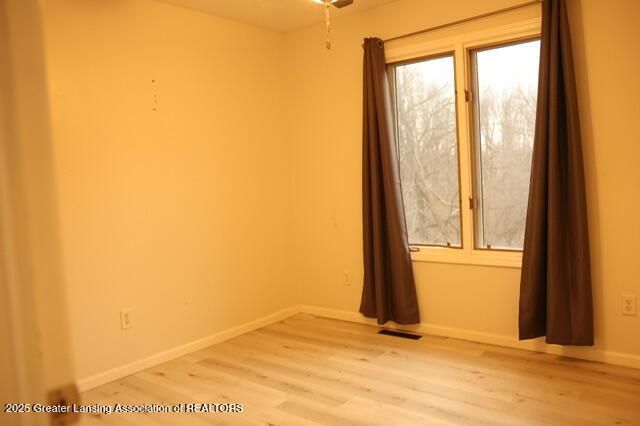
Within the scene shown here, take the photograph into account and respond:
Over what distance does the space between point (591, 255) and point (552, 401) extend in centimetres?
98

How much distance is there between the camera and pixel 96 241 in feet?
10.3

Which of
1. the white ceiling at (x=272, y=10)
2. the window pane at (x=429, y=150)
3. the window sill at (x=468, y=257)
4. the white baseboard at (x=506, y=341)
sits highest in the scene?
the white ceiling at (x=272, y=10)

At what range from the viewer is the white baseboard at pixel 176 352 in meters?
3.14

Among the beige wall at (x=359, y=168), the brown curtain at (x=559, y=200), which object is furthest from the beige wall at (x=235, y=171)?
the brown curtain at (x=559, y=200)

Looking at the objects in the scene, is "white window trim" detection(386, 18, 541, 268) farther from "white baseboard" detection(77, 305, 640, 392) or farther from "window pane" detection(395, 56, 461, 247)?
"white baseboard" detection(77, 305, 640, 392)

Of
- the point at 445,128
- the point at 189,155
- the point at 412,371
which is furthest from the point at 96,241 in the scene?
the point at 445,128

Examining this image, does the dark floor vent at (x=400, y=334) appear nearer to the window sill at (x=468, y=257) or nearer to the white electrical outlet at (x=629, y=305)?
the window sill at (x=468, y=257)

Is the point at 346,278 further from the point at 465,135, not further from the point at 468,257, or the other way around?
the point at 465,135

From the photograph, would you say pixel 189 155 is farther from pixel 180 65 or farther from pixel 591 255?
pixel 591 255

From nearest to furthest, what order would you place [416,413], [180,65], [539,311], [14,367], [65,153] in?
[14,367], [416,413], [65,153], [539,311], [180,65]

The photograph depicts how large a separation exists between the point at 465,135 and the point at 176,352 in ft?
8.61

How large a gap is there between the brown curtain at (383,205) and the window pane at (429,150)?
6.8 inches

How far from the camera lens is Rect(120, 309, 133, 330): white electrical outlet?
3289 mm

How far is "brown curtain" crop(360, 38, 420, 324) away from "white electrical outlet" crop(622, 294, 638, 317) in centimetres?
141
